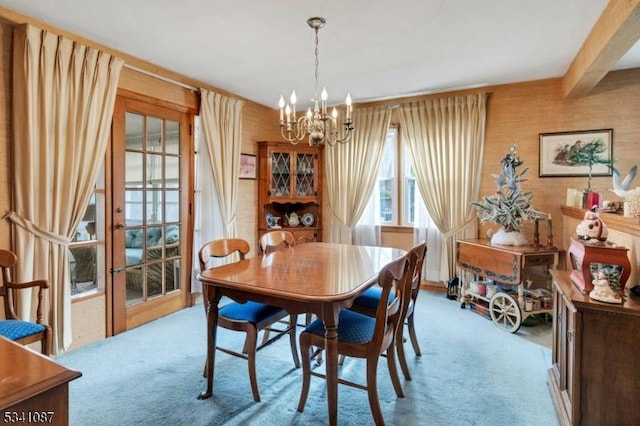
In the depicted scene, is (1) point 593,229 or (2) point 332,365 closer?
(2) point 332,365

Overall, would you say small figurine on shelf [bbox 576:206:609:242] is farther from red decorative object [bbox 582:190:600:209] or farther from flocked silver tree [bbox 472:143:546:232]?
flocked silver tree [bbox 472:143:546:232]

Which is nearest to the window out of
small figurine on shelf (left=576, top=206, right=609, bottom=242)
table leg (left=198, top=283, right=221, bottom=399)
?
small figurine on shelf (left=576, top=206, right=609, bottom=242)

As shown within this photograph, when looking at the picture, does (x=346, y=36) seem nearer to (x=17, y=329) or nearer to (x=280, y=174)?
(x=280, y=174)

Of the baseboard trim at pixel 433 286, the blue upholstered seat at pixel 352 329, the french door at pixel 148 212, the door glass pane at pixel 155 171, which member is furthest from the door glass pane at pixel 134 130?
the baseboard trim at pixel 433 286

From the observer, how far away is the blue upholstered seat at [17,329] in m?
1.99

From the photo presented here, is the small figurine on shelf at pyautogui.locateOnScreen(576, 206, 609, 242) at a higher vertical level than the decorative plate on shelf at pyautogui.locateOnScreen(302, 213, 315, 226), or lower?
higher

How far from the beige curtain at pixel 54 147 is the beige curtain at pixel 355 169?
8.90 feet

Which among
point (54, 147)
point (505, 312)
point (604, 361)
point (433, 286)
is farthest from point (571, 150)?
point (54, 147)

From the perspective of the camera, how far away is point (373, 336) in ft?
5.98

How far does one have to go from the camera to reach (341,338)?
6.27ft

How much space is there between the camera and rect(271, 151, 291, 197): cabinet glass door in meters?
4.74

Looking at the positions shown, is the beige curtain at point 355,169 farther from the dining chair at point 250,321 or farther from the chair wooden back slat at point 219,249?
the dining chair at point 250,321

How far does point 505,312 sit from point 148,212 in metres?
3.49

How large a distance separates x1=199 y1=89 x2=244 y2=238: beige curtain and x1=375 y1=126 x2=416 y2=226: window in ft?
6.07
